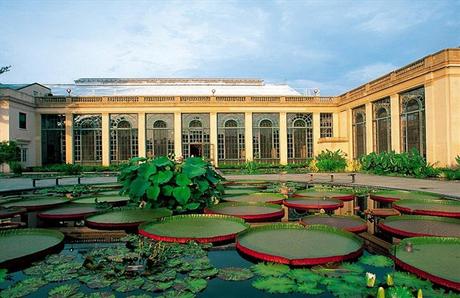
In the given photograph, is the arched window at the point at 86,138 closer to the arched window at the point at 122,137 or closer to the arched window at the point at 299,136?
the arched window at the point at 122,137

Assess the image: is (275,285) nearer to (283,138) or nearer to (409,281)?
(409,281)

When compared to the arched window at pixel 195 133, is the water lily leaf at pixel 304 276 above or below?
below

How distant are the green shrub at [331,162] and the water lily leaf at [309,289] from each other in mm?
23314

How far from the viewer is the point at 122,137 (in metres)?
30.6

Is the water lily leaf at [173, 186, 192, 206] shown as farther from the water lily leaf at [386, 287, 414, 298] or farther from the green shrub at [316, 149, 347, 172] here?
the green shrub at [316, 149, 347, 172]

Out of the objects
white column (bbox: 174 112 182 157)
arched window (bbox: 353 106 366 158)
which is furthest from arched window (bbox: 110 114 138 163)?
arched window (bbox: 353 106 366 158)

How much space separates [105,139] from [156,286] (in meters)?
29.1

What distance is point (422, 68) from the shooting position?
19422 millimetres

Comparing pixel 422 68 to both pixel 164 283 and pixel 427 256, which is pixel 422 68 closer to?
pixel 427 256

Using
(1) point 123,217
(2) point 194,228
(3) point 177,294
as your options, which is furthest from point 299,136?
(3) point 177,294

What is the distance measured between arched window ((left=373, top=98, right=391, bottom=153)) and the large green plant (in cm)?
1982

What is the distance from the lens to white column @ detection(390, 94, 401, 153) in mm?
22312

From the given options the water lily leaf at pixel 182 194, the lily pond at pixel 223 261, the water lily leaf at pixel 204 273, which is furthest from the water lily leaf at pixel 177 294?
the water lily leaf at pixel 182 194

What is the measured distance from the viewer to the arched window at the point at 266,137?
1241 inches
